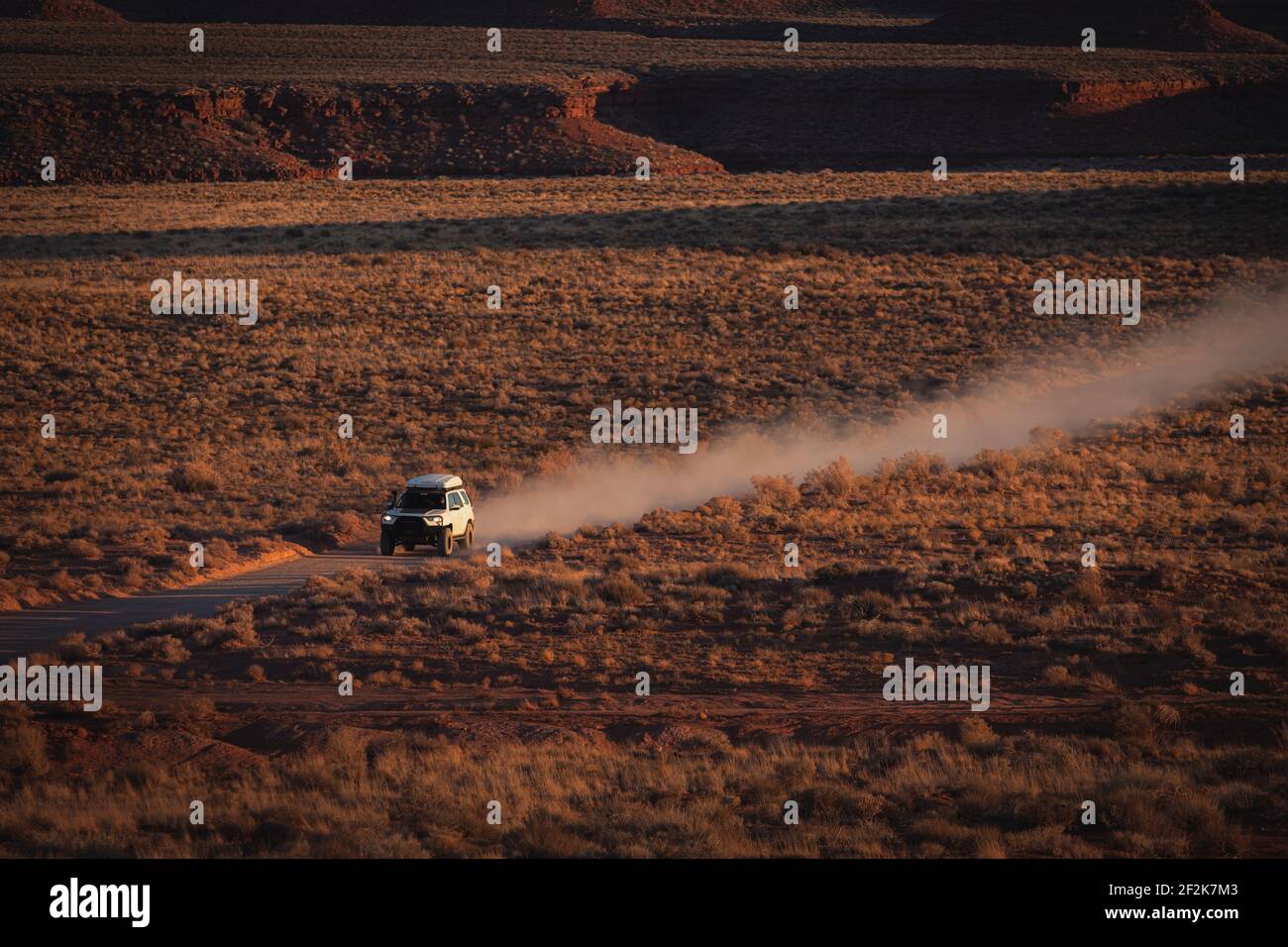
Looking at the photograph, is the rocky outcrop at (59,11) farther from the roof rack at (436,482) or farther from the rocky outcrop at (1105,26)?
the roof rack at (436,482)

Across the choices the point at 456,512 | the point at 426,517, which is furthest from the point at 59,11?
the point at 426,517

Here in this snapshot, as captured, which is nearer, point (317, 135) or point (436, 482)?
point (436, 482)

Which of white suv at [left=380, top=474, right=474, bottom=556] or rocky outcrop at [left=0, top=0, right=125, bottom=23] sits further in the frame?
rocky outcrop at [left=0, top=0, right=125, bottom=23]

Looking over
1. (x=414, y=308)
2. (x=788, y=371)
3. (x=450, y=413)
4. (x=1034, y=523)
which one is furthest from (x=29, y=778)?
(x=414, y=308)

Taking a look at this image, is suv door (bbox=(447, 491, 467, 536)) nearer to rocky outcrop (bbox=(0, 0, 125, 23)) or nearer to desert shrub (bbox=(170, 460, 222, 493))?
desert shrub (bbox=(170, 460, 222, 493))

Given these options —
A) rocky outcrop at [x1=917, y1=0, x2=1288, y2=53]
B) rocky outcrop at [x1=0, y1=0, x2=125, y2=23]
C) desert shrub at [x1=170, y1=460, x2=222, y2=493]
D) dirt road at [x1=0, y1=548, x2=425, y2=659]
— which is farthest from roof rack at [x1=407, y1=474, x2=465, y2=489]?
rocky outcrop at [x1=0, y1=0, x2=125, y2=23]

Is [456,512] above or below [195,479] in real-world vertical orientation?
below

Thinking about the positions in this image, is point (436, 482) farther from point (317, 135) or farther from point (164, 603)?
point (317, 135)
